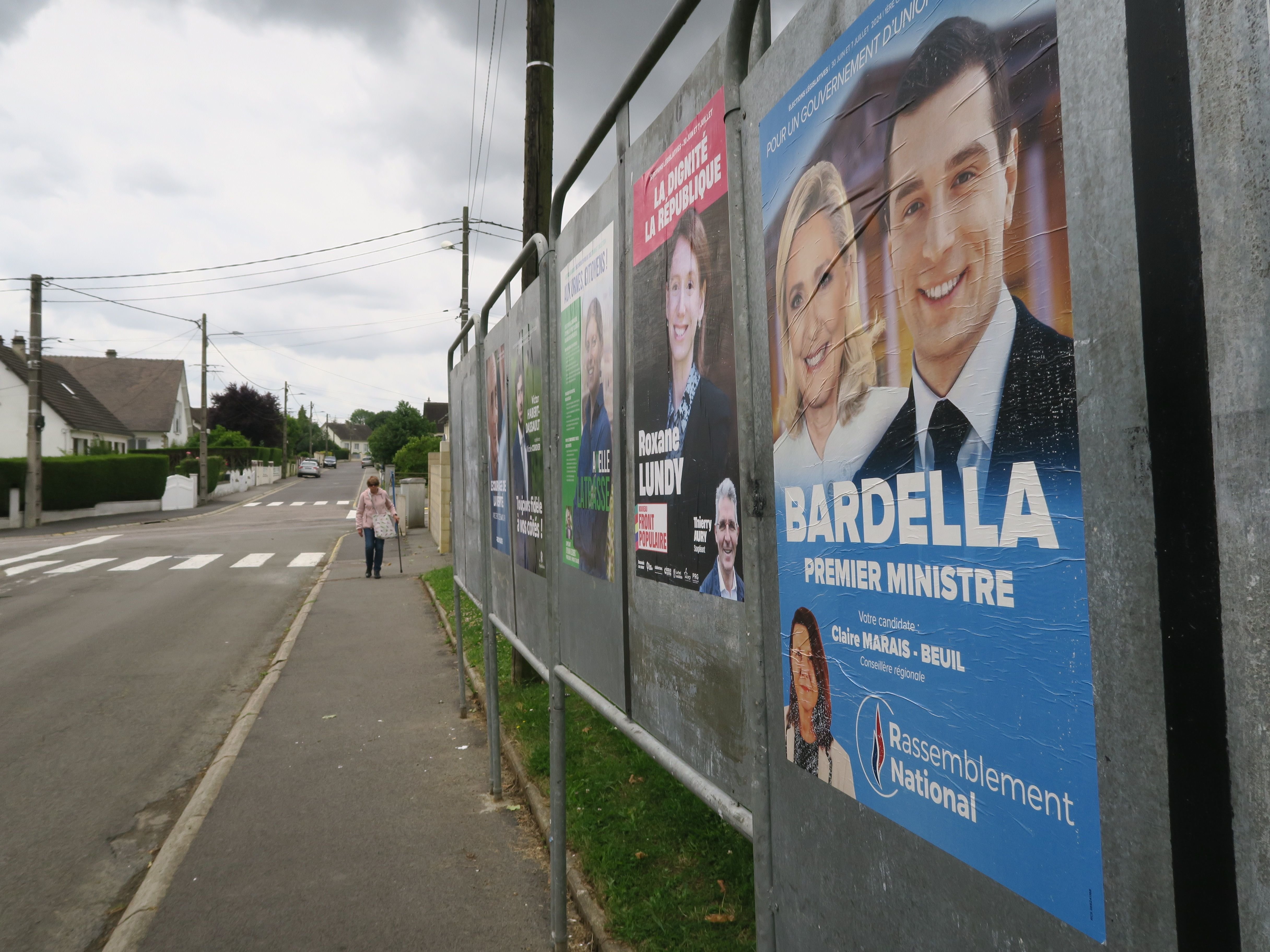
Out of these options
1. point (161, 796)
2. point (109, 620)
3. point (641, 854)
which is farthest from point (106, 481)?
point (641, 854)

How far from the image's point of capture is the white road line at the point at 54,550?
17859 mm

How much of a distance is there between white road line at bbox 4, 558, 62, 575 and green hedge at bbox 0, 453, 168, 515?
38.6ft

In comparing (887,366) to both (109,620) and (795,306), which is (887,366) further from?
(109,620)

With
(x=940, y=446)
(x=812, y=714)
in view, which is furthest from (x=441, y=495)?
(x=940, y=446)

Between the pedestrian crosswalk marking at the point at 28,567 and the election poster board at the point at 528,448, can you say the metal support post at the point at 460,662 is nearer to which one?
the election poster board at the point at 528,448

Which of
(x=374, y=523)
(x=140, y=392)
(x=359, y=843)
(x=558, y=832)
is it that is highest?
(x=140, y=392)

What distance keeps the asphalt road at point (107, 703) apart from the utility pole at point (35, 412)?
423 inches

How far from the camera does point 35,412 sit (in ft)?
89.6

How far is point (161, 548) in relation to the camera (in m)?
20.4

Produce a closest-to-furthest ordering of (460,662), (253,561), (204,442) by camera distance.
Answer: (460,662) < (253,561) < (204,442)

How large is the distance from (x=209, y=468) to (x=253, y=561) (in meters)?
31.7

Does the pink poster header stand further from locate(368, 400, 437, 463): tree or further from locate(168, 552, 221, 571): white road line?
locate(368, 400, 437, 463): tree

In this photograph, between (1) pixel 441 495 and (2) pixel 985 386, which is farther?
(1) pixel 441 495

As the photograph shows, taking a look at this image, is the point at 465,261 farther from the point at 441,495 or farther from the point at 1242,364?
the point at 1242,364
